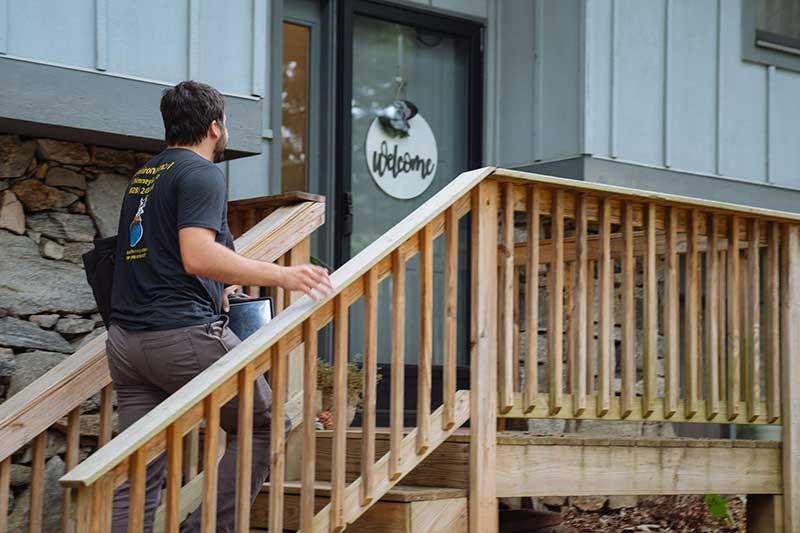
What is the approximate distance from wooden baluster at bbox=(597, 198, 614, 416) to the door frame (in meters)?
2.34

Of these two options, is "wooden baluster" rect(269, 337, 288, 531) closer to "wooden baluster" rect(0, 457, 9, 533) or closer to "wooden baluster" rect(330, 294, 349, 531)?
"wooden baluster" rect(330, 294, 349, 531)

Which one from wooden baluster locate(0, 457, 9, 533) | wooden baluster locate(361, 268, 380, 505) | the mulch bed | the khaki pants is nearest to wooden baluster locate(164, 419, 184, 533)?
the khaki pants

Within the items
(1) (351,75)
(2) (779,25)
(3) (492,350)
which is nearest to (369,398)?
(3) (492,350)

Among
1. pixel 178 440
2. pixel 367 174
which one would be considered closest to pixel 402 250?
pixel 178 440

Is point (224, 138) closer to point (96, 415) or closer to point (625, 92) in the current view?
point (96, 415)

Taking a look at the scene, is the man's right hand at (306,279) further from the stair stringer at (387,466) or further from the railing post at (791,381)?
the railing post at (791,381)

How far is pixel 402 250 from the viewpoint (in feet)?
13.6

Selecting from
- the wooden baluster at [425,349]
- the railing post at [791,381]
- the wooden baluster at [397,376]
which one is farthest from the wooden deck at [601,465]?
the wooden baluster at [397,376]

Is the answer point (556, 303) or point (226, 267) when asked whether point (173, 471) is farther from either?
point (556, 303)

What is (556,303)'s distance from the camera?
462 cm

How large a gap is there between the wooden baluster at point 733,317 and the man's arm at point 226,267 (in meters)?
2.25

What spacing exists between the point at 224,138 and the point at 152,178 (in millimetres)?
281

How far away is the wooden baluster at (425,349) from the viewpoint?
4164 mm

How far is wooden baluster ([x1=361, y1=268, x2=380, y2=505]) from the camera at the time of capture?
396 centimetres
